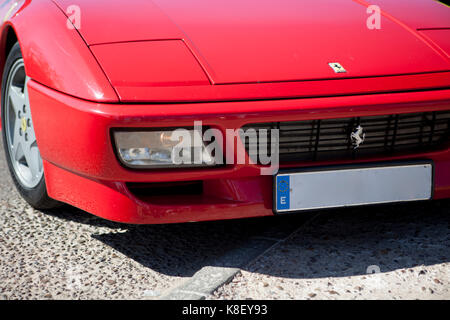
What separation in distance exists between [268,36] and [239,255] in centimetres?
83

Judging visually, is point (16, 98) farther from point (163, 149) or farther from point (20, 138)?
point (163, 149)

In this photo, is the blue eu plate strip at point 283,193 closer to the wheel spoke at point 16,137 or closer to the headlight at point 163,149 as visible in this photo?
the headlight at point 163,149

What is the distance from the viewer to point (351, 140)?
2.38 m

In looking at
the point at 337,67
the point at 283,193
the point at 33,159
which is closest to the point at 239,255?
the point at 283,193

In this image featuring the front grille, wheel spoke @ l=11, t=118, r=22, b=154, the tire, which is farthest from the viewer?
wheel spoke @ l=11, t=118, r=22, b=154

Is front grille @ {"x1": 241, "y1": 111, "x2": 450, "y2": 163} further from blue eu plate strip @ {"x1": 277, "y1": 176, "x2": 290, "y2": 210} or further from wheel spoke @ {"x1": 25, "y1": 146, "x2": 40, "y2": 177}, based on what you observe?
wheel spoke @ {"x1": 25, "y1": 146, "x2": 40, "y2": 177}

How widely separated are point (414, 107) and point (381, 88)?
13 cm

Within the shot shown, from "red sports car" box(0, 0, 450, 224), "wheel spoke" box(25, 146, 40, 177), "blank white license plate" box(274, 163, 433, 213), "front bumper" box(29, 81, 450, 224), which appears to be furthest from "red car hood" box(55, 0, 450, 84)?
"wheel spoke" box(25, 146, 40, 177)

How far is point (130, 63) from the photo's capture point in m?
2.34

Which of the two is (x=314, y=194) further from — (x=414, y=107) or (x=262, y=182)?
(x=414, y=107)

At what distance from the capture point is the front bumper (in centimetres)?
221

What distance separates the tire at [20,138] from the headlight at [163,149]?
701 mm

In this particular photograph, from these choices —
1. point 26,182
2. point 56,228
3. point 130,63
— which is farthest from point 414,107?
point 26,182

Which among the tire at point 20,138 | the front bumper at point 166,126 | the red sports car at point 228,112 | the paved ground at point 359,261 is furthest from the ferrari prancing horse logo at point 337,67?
the tire at point 20,138
